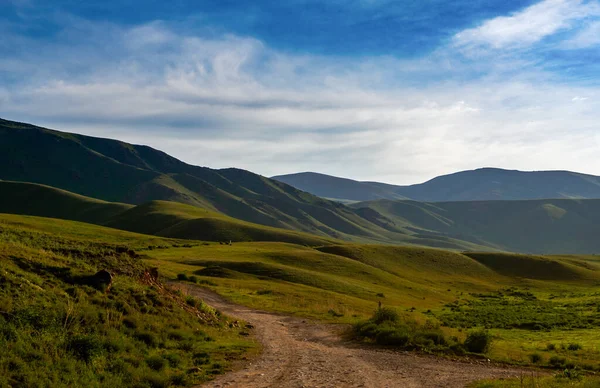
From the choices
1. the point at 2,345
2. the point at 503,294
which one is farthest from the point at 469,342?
the point at 503,294

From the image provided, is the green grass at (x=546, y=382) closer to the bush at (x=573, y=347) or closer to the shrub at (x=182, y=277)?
the bush at (x=573, y=347)

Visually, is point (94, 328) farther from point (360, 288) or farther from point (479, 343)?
point (360, 288)

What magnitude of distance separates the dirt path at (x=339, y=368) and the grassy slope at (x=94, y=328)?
68.6 inches

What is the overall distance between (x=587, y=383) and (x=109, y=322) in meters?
19.8

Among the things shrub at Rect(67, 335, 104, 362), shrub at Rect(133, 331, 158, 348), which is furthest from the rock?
shrub at Rect(67, 335, 104, 362)

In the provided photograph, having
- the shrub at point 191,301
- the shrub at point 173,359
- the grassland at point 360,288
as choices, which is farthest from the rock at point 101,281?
the shrub at point 191,301

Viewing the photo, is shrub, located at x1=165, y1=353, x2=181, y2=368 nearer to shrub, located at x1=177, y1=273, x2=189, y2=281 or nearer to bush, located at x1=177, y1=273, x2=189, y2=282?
bush, located at x1=177, y1=273, x2=189, y2=282

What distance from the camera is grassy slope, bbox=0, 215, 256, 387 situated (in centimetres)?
1558

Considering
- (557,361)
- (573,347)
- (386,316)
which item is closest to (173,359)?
(386,316)

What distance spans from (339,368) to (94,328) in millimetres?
11007

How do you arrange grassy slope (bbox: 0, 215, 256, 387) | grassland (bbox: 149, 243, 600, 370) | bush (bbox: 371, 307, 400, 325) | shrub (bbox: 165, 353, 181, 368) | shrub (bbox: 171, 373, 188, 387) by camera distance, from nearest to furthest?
grassy slope (bbox: 0, 215, 256, 387), shrub (bbox: 171, 373, 188, 387), shrub (bbox: 165, 353, 181, 368), bush (bbox: 371, 307, 400, 325), grassland (bbox: 149, 243, 600, 370)

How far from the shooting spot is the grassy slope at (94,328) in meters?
15.6

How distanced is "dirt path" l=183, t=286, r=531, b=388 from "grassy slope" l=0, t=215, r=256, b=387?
5.71 ft

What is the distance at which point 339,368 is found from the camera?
19.9 meters
